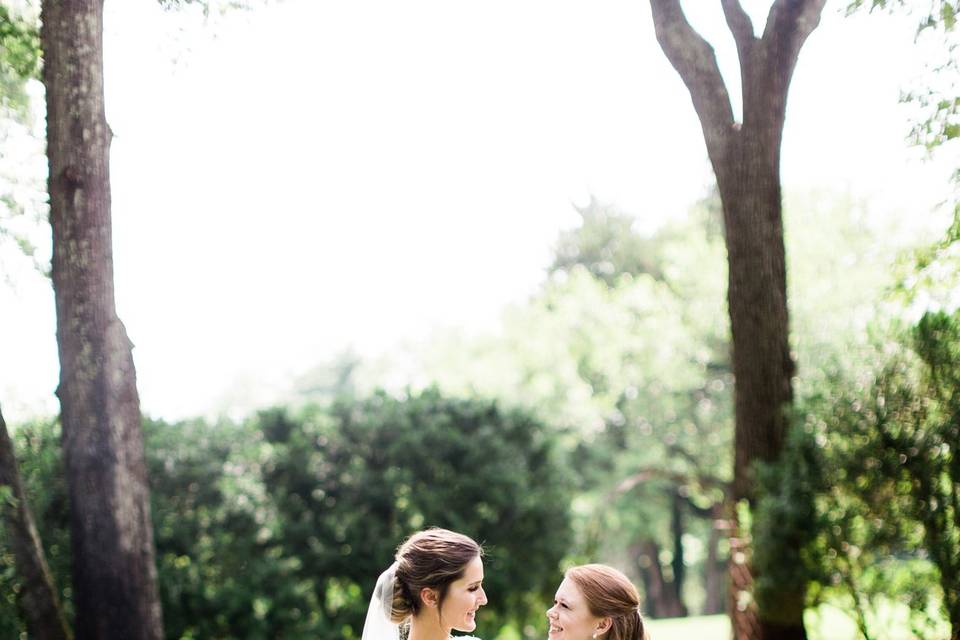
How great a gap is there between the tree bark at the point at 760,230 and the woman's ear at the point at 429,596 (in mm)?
4818

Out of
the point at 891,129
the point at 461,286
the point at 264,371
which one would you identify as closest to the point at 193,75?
the point at 891,129

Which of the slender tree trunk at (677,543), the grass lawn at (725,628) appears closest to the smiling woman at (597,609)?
the grass lawn at (725,628)

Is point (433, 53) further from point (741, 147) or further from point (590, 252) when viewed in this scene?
point (741, 147)

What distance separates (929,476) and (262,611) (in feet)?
24.9

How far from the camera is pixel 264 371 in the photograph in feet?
203

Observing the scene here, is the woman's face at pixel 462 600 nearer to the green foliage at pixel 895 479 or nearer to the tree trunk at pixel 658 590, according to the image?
the green foliage at pixel 895 479

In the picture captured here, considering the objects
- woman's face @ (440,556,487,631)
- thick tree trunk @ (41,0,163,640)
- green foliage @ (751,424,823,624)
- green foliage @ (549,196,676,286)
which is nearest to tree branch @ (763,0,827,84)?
green foliage @ (751,424,823,624)

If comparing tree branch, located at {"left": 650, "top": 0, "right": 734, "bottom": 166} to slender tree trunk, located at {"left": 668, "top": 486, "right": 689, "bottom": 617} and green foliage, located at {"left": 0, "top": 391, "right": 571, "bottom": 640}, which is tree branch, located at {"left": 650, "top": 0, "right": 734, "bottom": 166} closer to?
green foliage, located at {"left": 0, "top": 391, "right": 571, "bottom": 640}

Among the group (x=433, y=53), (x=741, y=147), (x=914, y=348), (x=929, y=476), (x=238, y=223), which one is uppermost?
(x=433, y=53)

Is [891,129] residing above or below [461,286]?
below

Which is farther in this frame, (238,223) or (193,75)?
(238,223)

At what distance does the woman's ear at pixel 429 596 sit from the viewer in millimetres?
4477

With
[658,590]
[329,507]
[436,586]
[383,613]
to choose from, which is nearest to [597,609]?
[436,586]

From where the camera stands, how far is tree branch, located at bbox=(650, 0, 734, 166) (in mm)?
8852
